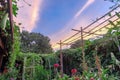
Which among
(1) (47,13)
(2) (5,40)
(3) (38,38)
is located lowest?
(2) (5,40)

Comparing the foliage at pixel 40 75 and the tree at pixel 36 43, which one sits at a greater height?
the tree at pixel 36 43

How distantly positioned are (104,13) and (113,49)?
2.20 metres

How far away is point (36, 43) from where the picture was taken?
19875mm

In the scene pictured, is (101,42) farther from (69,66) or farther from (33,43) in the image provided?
(33,43)

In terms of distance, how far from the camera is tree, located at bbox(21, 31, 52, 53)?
1892 centimetres

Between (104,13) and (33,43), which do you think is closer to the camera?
(104,13)

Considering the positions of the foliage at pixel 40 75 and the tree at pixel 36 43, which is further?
the tree at pixel 36 43

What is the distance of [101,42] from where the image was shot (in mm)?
8570

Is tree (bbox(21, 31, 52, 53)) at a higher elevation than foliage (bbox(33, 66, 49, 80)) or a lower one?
higher

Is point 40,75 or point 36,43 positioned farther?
point 36,43

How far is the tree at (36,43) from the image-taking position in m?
18.9

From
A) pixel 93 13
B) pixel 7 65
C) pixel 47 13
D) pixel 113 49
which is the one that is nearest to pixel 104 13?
pixel 93 13

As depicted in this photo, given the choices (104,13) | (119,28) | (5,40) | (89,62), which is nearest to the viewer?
(119,28)

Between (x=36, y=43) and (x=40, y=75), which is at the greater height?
(x=36, y=43)
